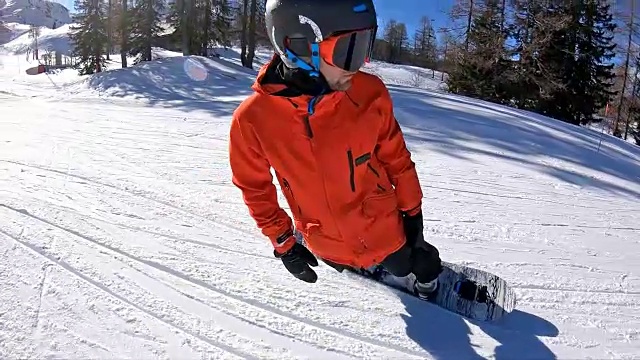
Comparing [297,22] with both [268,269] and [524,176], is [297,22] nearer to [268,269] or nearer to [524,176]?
[268,269]

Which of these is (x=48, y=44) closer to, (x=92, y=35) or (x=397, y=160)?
(x=92, y=35)

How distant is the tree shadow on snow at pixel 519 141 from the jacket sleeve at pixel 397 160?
3542 millimetres

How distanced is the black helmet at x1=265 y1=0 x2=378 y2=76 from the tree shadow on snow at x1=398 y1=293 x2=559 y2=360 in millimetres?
1328

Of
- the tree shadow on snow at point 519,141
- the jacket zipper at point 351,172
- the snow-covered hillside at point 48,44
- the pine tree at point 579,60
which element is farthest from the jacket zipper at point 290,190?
the snow-covered hillside at point 48,44

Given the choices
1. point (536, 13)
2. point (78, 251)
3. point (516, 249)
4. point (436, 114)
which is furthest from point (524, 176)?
point (536, 13)

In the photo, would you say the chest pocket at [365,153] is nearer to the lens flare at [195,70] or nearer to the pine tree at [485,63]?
the lens flare at [195,70]

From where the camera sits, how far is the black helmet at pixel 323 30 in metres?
1.77

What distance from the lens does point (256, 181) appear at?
7.04 feet

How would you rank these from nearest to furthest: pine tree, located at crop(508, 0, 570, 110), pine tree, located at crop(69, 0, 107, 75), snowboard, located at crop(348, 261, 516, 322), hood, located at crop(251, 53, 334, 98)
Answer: hood, located at crop(251, 53, 334, 98) < snowboard, located at crop(348, 261, 516, 322) < pine tree, located at crop(508, 0, 570, 110) < pine tree, located at crop(69, 0, 107, 75)

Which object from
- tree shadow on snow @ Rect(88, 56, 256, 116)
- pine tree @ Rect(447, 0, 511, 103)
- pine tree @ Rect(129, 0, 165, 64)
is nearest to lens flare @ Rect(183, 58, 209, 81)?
tree shadow on snow @ Rect(88, 56, 256, 116)

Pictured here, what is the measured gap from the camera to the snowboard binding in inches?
99.3

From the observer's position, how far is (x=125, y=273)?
2.73 metres

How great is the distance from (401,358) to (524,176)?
3612 mm

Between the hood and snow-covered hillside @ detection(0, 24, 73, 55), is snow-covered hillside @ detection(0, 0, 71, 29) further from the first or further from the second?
the hood
